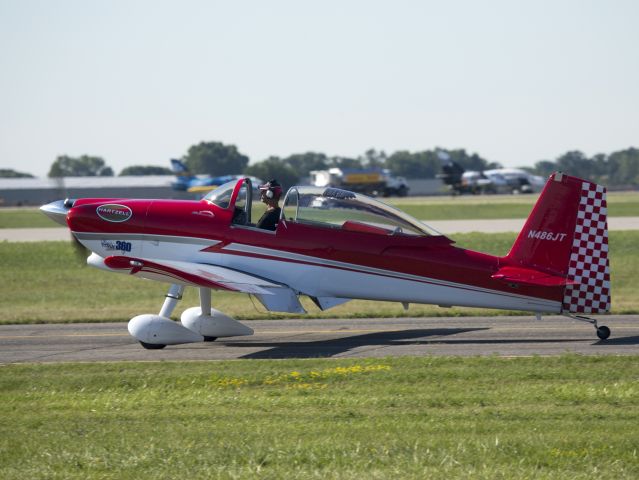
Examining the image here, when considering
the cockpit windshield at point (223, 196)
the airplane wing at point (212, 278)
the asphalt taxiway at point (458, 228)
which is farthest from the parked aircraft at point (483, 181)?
the airplane wing at point (212, 278)

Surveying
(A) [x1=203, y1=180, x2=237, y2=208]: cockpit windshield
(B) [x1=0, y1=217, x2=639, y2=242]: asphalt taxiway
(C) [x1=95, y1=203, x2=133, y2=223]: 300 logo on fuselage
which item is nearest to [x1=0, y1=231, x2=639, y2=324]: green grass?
(C) [x1=95, y1=203, x2=133, y2=223]: 300 logo on fuselage

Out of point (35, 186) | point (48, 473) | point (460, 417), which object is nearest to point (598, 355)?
point (460, 417)

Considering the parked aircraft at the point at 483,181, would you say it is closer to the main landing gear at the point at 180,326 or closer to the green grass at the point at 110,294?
the green grass at the point at 110,294

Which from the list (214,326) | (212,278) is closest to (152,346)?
(214,326)

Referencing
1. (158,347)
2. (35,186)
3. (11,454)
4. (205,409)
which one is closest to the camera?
(11,454)

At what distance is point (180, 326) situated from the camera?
48.9 feet

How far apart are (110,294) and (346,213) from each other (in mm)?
10712

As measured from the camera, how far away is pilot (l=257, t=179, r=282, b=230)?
1541cm

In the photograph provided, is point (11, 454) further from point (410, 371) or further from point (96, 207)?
point (96, 207)

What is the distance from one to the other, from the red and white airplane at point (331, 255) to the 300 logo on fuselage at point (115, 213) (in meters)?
0.02

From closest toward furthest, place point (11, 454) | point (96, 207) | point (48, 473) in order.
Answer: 1. point (48, 473)
2. point (11, 454)
3. point (96, 207)

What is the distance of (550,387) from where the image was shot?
10.6m

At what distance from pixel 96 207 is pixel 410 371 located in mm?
6528

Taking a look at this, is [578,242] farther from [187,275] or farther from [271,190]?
[187,275]
